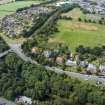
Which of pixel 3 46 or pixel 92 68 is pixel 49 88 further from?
pixel 3 46

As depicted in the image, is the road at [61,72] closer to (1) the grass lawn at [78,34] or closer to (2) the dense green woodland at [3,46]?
(2) the dense green woodland at [3,46]

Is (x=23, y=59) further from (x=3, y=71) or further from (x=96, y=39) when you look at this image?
(x=96, y=39)

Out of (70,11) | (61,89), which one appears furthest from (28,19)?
(61,89)

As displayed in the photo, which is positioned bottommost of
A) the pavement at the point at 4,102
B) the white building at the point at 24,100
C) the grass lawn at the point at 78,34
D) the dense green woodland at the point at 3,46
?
the pavement at the point at 4,102

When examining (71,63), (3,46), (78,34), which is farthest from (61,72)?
(78,34)

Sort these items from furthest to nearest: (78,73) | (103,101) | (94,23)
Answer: (94,23) → (78,73) → (103,101)

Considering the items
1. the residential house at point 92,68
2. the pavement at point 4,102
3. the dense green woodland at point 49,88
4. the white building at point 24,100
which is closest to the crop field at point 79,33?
the residential house at point 92,68

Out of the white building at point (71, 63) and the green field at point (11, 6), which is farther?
the green field at point (11, 6)
